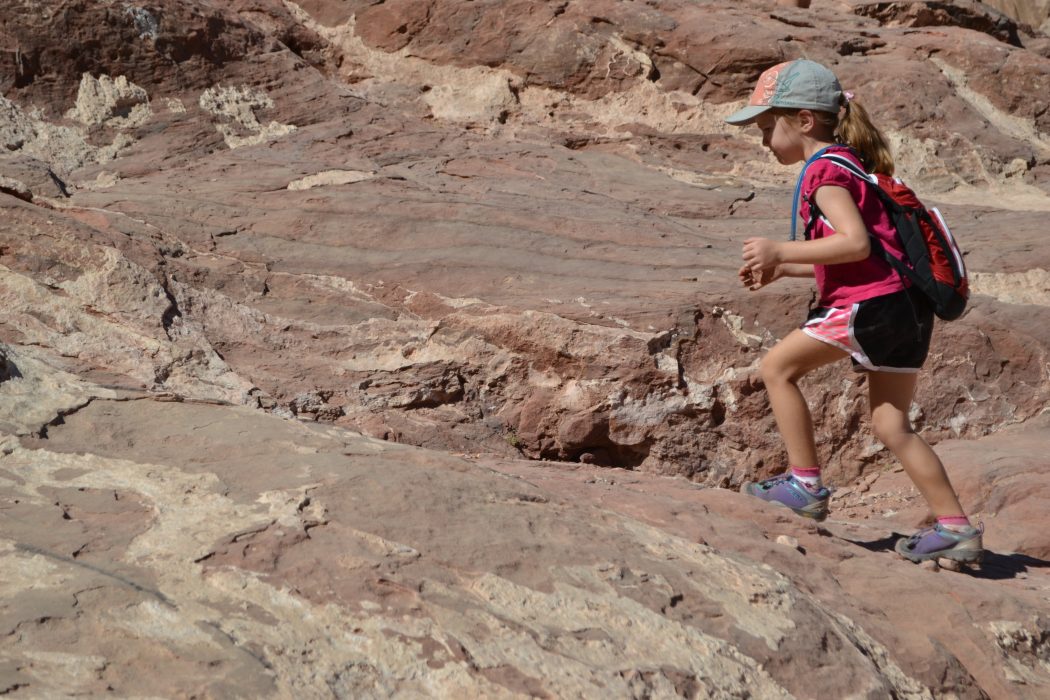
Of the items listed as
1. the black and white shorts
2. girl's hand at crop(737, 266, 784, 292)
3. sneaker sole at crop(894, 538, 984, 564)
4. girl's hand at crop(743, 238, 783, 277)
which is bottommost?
sneaker sole at crop(894, 538, 984, 564)

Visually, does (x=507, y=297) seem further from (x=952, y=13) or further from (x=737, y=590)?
(x=952, y=13)

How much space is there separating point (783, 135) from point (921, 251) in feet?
1.69

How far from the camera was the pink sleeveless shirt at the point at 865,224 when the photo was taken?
2793mm

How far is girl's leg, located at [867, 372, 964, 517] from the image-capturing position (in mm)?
2869

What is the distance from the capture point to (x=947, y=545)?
2.88 metres

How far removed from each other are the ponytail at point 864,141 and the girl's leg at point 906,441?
1.90 ft

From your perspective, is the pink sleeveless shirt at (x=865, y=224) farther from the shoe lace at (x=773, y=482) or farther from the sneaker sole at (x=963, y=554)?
the sneaker sole at (x=963, y=554)

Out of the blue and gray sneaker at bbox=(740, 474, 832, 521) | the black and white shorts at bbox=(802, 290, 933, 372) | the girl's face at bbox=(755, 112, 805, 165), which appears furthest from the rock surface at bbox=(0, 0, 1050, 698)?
the girl's face at bbox=(755, 112, 805, 165)

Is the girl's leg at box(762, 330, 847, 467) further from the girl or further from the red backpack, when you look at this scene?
the red backpack

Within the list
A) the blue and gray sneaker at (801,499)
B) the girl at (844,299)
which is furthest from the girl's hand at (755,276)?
the blue and gray sneaker at (801,499)

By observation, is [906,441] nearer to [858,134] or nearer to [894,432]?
[894,432]

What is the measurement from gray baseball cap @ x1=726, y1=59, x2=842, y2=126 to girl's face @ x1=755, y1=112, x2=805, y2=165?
0.18 ft

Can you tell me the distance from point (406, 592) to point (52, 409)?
1247 mm

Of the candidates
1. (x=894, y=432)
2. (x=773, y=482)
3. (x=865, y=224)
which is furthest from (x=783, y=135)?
(x=773, y=482)
